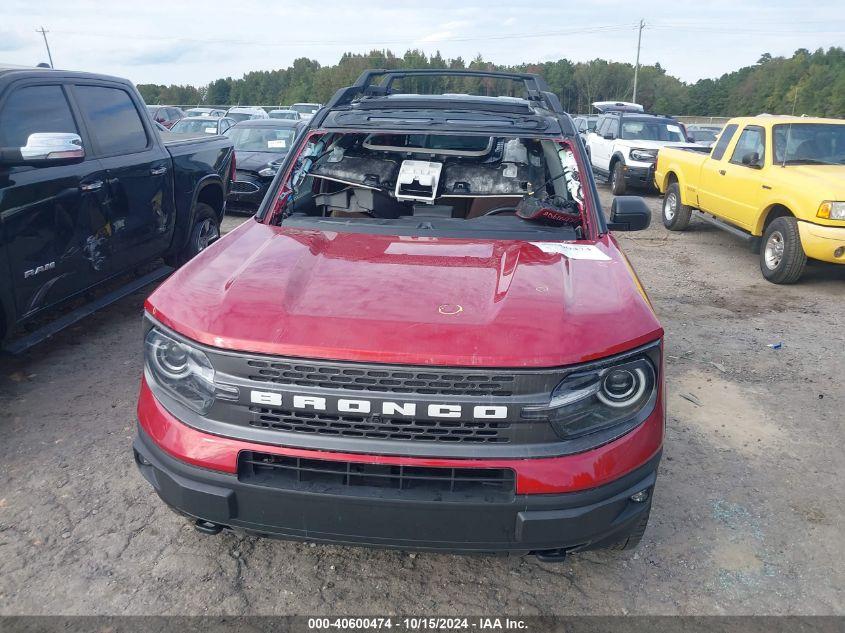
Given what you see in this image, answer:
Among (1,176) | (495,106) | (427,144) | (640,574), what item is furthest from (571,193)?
(1,176)

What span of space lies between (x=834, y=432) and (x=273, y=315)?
3.58 m

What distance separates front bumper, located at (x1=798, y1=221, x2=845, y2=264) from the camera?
669cm

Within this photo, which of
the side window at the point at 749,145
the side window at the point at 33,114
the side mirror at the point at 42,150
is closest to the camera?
the side mirror at the point at 42,150

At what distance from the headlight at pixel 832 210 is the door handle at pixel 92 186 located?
21.8ft

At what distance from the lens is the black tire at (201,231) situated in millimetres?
6312

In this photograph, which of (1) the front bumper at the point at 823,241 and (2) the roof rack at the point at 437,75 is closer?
(2) the roof rack at the point at 437,75

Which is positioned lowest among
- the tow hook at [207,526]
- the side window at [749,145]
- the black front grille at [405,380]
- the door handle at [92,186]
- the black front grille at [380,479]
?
the tow hook at [207,526]

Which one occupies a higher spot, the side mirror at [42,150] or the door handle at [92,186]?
the side mirror at [42,150]

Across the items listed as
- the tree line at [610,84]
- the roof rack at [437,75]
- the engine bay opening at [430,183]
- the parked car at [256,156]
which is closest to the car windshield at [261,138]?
the parked car at [256,156]

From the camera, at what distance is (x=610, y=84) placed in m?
94.9

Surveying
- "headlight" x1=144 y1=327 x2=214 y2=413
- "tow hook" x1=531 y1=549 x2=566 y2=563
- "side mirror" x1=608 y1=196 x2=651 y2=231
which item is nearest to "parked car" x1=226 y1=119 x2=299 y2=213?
"side mirror" x1=608 y1=196 x2=651 y2=231

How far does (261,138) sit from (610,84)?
93157 mm

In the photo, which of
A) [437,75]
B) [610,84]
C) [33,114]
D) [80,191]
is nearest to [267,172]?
[80,191]

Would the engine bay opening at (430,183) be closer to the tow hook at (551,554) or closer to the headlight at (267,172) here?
the tow hook at (551,554)
